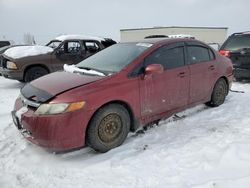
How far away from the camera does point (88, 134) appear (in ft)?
12.7

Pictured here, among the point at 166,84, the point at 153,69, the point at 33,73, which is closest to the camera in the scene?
the point at 153,69

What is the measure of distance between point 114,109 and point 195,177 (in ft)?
4.61

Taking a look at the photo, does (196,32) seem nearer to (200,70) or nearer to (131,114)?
(200,70)

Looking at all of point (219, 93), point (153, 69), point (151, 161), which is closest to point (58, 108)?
point (151, 161)

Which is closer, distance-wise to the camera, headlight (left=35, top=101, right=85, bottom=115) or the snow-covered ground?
the snow-covered ground

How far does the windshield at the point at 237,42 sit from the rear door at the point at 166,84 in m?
4.06

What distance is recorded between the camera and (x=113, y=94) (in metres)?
4.00

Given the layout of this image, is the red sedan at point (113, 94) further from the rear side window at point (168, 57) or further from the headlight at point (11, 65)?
the headlight at point (11, 65)

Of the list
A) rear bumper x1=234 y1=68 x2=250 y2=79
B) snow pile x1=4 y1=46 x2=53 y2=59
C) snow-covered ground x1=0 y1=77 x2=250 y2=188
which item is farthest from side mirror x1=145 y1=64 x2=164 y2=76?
snow pile x1=4 y1=46 x2=53 y2=59

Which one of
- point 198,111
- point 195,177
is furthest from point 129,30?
point 195,177

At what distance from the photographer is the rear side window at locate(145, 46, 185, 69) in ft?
15.2

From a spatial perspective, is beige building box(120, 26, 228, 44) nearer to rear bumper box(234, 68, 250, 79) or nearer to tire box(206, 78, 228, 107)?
rear bumper box(234, 68, 250, 79)

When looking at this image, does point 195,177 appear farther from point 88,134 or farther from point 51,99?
point 51,99

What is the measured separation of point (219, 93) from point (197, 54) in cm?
111
